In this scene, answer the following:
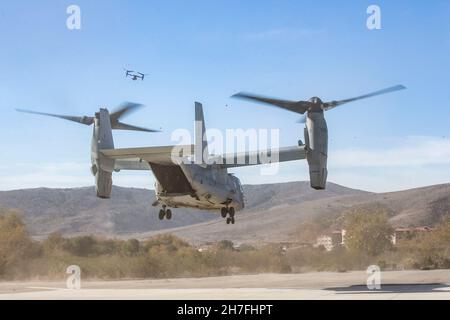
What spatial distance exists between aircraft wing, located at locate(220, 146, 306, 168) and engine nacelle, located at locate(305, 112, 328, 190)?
753mm

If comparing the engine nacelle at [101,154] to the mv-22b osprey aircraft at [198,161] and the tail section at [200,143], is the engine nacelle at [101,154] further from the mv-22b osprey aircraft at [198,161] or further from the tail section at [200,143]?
the tail section at [200,143]

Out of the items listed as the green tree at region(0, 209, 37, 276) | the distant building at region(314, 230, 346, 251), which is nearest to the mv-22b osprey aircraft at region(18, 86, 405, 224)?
the green tree at region(0, 209, 37, 276)

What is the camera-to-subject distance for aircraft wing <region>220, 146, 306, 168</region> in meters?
35.2

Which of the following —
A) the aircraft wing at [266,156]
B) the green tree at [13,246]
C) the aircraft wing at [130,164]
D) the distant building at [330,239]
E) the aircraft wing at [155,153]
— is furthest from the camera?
the distant building at [330,239]

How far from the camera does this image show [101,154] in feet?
122

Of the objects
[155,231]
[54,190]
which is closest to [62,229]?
[155,231]

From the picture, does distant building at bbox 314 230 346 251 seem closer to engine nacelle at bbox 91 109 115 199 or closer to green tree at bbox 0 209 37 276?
green tree at bbox 0 209 37 276

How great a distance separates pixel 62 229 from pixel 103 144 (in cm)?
9826

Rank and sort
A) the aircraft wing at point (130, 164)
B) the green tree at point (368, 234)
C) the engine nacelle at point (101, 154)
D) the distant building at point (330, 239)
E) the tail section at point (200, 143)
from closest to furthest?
the tail section at point (200, 143), the engine nacelle at point (101, 154), the aircraft wing at point (130, 164), the green tree at point (368, 234), the distant building at point (330, 239)

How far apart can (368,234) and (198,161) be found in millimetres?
33209

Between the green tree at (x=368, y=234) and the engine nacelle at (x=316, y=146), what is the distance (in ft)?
85.2

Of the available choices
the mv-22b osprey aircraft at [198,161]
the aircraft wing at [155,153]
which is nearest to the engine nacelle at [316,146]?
the mv-22b osprey aircraft at [198,161]

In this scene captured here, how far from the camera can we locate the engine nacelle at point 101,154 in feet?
123

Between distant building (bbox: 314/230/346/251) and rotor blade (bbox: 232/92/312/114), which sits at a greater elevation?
rotor blade (bbox: 232/92/312/114)
